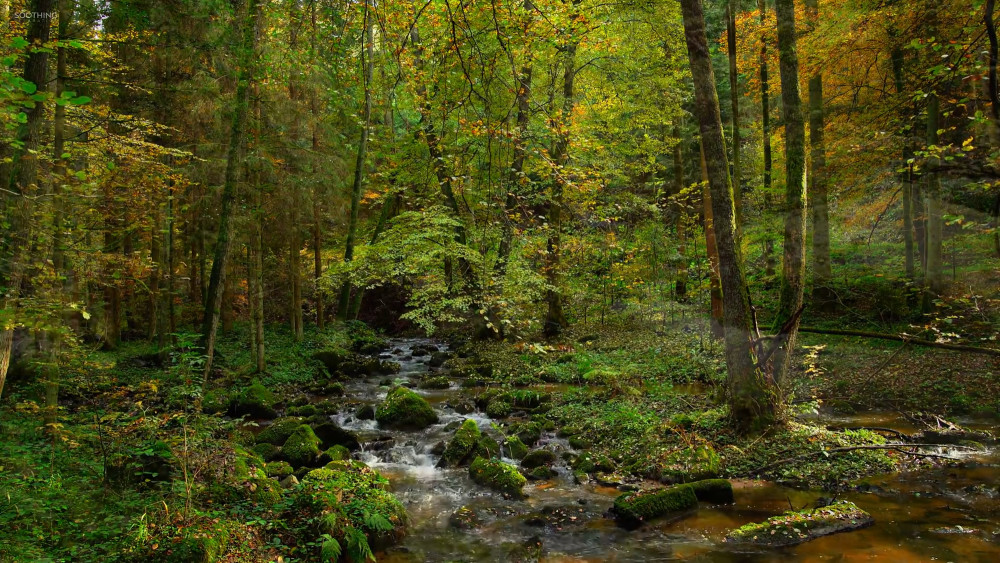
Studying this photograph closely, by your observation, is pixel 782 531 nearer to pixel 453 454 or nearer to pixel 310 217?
pixel 453 454

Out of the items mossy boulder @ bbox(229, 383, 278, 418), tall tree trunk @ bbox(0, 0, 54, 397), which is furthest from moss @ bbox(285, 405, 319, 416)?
tall tree trunk @ bbox(0, 0, 54, 397)

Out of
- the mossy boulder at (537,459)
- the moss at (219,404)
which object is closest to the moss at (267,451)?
the moss at (219,404)

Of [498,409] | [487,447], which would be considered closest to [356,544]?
[487,447]

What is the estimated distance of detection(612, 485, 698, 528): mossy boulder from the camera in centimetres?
639

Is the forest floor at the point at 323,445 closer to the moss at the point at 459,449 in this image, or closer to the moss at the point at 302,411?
the moss at the point at 302,411

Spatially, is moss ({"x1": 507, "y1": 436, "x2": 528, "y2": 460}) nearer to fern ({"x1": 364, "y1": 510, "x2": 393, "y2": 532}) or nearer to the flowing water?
the flowing water

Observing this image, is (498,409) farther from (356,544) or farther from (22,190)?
(22,190)

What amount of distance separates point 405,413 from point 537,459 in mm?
3483

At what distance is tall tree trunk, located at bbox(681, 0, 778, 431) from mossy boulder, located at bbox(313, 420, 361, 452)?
6.45 meters

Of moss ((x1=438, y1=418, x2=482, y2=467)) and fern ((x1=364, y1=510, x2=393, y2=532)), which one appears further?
moss ((x1=438, y1=418, x2=482, y2=467))

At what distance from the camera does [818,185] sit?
46.3ft

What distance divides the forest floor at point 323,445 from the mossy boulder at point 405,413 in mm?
1291

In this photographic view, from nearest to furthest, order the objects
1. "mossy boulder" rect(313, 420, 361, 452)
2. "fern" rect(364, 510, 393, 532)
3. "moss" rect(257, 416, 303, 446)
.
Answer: "fern" rect(364, 510, 393, 532) < "moss" rect(257, 416, 303, 446) < "mossy boulder" rect(313, 420, 361, 452)

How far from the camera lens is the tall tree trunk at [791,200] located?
308 inches
